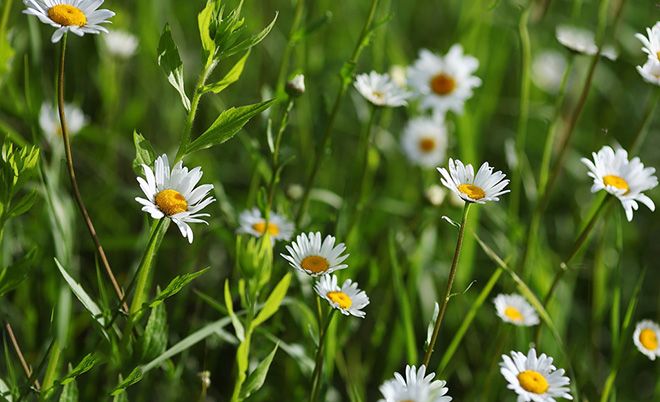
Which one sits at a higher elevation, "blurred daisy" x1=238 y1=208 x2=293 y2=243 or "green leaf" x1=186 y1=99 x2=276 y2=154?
"green leaf" x1=186 y1=99 x2=276 y2=154

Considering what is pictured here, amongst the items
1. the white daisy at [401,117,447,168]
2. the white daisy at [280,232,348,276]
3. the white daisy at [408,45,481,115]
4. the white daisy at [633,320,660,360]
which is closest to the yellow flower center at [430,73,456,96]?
the white daisy at [408,45,481,115]

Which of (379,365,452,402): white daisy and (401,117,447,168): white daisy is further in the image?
(401,117,447,168): white daisy

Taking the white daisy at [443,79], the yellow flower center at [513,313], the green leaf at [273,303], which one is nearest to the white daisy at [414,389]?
the green leaf at [273,303]

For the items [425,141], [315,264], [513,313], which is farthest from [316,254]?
[425,141]

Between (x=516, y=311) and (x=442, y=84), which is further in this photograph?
(x=442, y=84)

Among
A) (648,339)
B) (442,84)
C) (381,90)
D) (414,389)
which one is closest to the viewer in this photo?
(414,389)

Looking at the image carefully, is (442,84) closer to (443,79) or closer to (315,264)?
(443,79)

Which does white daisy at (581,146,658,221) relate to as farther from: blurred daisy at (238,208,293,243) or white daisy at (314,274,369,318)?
blurred daisy at (238,208,293,243)
